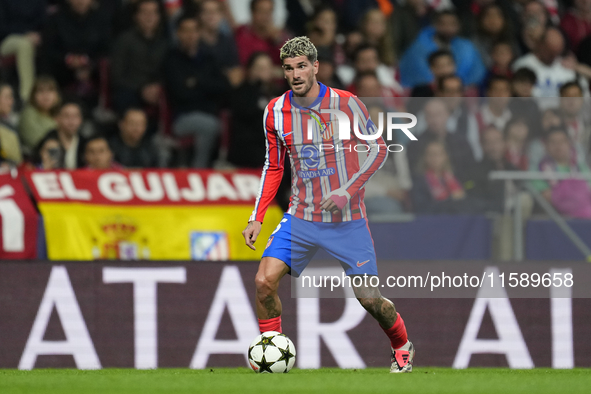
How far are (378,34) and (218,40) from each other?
1726mm

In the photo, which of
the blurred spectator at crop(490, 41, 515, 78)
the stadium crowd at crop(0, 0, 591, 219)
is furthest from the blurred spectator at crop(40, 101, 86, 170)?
the blurred spectator at crop(490, 41, 515, 78)

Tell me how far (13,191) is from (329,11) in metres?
Answer: 4.02

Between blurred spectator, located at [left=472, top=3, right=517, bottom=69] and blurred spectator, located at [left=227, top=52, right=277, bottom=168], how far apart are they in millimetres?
2740

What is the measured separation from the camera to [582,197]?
836 cm

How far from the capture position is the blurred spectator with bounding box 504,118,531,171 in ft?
27.3

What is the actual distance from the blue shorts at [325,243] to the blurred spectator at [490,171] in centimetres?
243

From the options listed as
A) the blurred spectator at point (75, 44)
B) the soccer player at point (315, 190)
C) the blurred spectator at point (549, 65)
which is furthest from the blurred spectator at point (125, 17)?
the soccer player at point (315, 190)

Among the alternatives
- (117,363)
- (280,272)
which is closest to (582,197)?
(280,272)

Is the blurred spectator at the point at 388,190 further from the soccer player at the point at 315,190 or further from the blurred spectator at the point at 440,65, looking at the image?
the soccer player at the point at 315,190

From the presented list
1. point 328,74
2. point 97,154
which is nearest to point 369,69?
point 328,74

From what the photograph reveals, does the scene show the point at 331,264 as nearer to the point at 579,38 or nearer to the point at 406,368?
the point at 406,368

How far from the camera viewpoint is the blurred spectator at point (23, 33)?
1018 centimetres

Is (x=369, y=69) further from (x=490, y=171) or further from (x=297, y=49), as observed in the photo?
(x=297, y=49)

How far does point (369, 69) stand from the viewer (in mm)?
10289
